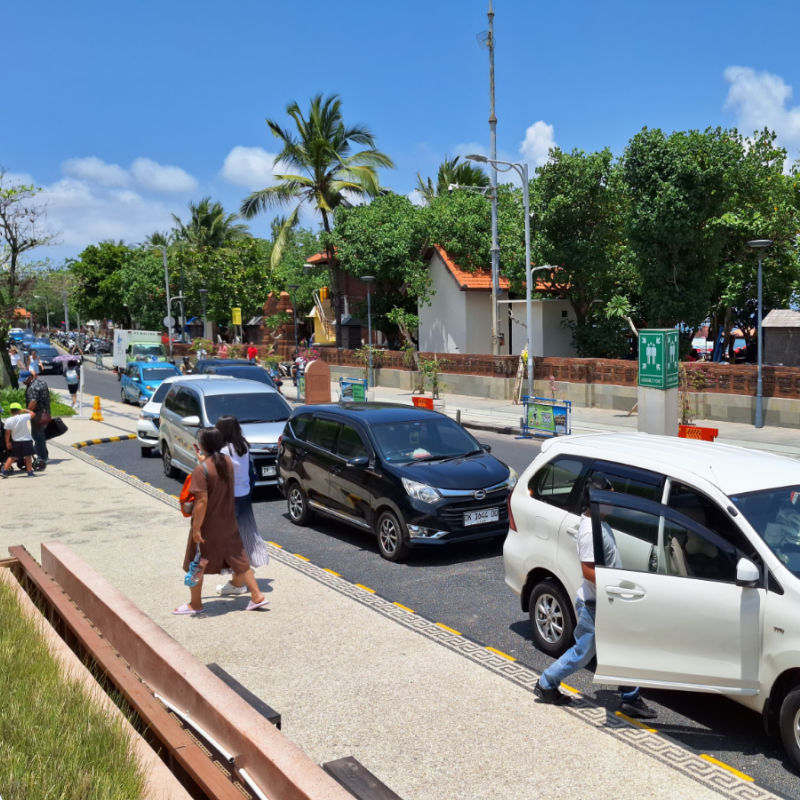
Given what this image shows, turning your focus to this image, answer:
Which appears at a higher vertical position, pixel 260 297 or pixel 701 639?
pixel 260 297

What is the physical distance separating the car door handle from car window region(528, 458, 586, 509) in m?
1.38

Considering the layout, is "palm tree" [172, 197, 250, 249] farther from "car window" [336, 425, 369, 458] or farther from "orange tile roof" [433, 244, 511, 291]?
"car window" [336, 425, 369, 458]

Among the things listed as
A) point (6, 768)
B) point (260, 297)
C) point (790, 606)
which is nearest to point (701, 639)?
point (790, 606)

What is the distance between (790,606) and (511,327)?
119 feet

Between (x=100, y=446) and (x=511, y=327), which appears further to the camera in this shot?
(x=511, y=327)

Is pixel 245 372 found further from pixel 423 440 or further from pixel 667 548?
pixel 667 548

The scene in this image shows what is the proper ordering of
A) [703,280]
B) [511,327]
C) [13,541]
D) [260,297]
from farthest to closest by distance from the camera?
1. [260,297]
2. [511,327]
3. [703,280]
4. [13,541]

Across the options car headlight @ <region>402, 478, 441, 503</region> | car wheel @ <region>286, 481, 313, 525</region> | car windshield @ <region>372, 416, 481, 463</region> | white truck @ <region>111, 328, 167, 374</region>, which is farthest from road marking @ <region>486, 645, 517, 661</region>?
white truck @ <region>111, 328, 167, 374</region>

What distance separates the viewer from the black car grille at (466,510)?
966cm

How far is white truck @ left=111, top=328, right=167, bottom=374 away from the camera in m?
43.4

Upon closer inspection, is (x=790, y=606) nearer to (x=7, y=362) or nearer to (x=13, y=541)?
(x=13, y=541)

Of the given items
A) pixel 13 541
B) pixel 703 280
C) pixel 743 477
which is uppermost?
pixel 703 280

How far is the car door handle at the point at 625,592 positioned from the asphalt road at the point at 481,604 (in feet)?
3.09

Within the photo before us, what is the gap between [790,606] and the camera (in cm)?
478
